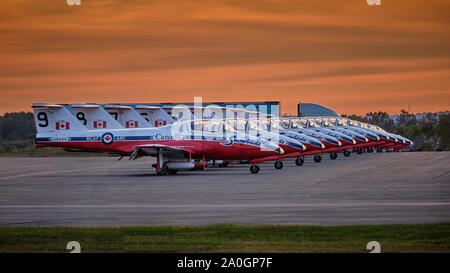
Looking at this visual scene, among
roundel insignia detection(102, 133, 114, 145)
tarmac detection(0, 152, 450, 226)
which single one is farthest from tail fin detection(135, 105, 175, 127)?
tarmac detection(0, 152, 450, 226)

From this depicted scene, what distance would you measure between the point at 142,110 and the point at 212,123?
1414 cm

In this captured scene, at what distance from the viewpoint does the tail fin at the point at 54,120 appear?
32875 mm

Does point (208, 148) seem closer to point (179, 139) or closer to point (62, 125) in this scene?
point (179, 139)

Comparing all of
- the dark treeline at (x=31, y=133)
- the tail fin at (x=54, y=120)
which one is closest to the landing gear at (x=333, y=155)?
the tail fin at (x=54, y=120)

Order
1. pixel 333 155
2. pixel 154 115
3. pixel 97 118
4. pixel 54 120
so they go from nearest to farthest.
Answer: pixel 54 120, pixel 97 118, pixel 333 155, pixel 154 115

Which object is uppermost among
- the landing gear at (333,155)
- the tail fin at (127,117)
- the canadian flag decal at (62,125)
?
the tail fin at (127,117)

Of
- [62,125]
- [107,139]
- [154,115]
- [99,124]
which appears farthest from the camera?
[154,115]

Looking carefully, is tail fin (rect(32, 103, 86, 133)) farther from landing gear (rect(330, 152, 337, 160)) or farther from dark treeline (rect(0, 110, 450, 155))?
dark treeline (rect(0, 110, 450, 155))

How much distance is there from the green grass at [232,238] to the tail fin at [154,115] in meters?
30.0

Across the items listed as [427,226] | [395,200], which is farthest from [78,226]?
[395,200]

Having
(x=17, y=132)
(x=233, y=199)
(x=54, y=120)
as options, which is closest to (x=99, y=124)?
(x=54, y=120)

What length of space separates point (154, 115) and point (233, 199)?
83.3 feet

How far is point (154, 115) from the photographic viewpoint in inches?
1738

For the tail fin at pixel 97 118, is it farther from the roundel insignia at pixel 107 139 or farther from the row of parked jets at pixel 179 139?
the roundel insignia at pixel 107 139
